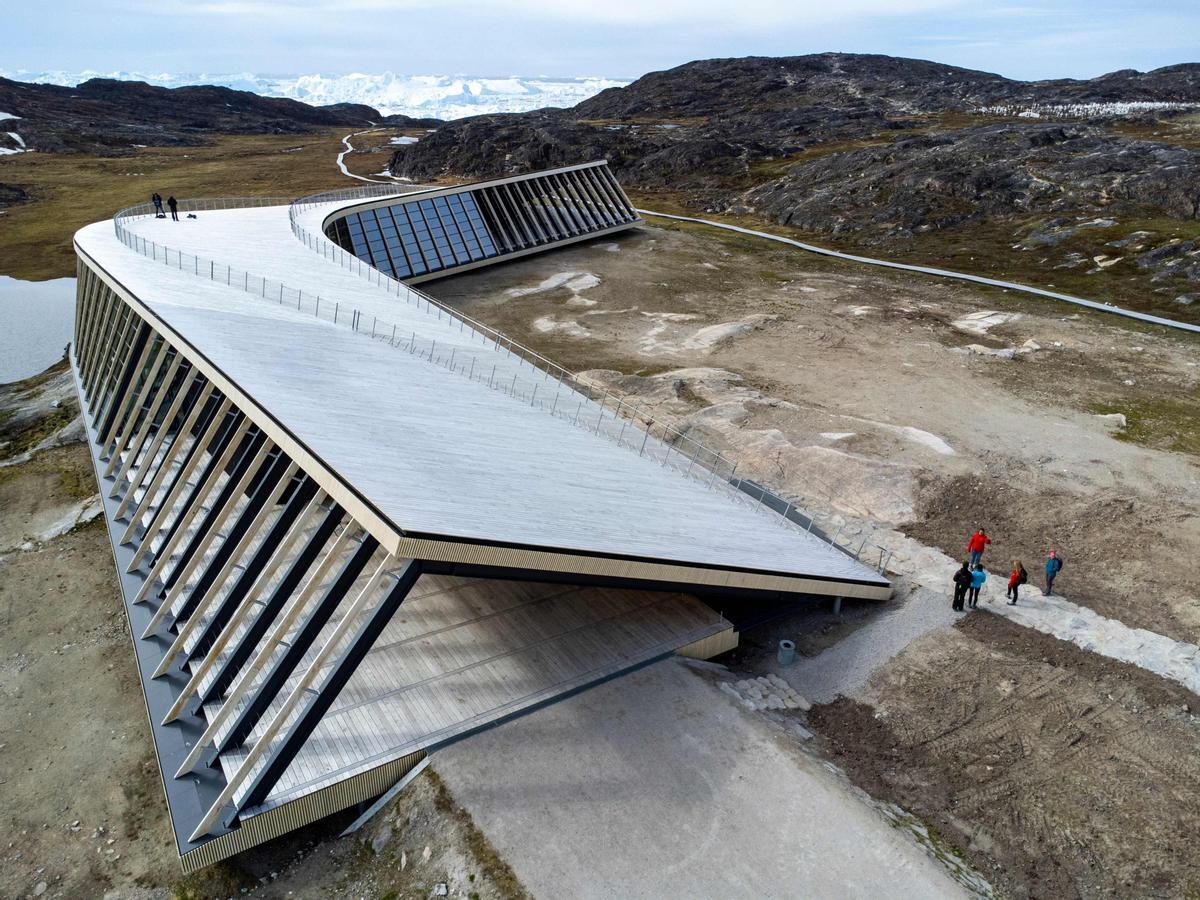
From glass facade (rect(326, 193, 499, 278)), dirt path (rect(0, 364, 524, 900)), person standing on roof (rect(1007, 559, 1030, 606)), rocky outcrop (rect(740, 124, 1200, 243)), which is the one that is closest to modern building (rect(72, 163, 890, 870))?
dirt path (rect(0, 364, 524, 900))

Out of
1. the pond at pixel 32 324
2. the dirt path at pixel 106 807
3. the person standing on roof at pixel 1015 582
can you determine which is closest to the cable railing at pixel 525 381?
the person standing on roof at pixel 1015 582

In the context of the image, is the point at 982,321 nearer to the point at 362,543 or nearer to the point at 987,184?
the point at 987,184

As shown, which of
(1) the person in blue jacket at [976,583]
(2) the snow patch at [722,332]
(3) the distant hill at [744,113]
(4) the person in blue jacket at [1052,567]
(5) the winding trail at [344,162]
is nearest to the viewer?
(1) the person in blue jacket at [976,583]

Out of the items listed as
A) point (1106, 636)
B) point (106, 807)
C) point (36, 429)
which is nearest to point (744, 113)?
point (36, 429)

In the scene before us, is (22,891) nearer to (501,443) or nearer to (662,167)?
(501,443)

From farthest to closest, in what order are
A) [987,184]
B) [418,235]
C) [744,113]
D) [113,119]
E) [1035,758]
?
[113,119] → [744,113] → [987,184] → [418,235] → [1035,758]

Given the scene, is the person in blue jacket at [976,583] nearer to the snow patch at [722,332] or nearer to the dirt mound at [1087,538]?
the dirt mound at [1087,538]

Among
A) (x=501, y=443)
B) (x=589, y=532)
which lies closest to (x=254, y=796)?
(x=589, y=532)
